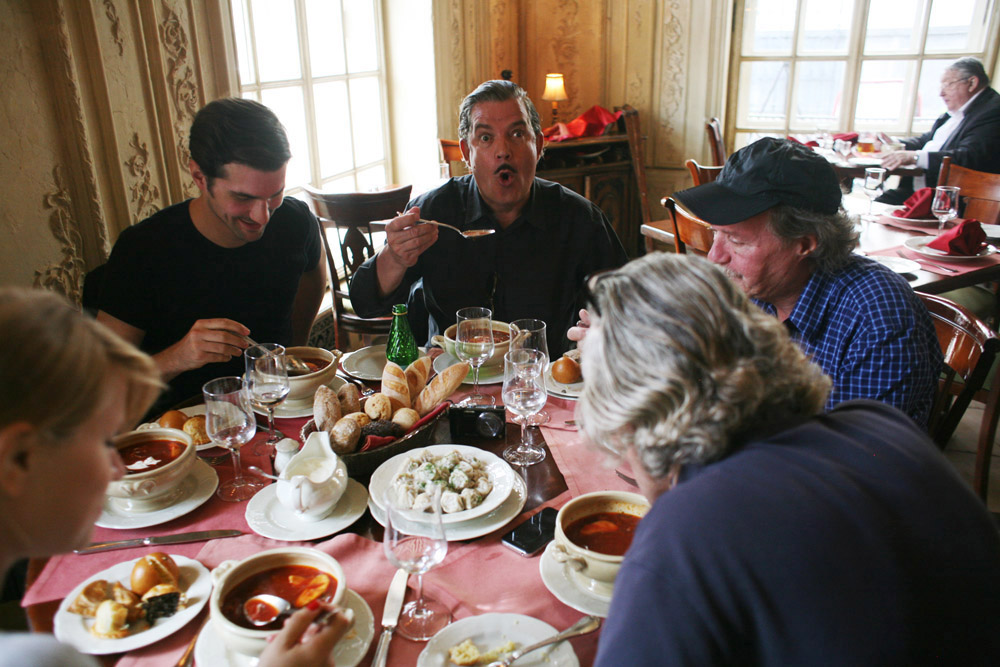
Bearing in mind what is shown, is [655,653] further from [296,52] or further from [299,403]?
[296,52]

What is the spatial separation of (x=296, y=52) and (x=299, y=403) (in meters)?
2.66

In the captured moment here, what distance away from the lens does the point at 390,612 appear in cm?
102

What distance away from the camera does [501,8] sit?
517 cm

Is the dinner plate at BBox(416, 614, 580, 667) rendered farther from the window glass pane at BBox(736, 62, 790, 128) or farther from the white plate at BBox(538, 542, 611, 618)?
the window glass pane at BBox(736, 62, 790, 128)

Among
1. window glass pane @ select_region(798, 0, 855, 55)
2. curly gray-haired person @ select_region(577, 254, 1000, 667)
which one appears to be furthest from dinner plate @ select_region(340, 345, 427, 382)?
window glass pane @ select_region(798, 0, 855, 55)

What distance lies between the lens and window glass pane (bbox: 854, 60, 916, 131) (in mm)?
5180

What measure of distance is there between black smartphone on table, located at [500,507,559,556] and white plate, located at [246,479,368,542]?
0.95ft

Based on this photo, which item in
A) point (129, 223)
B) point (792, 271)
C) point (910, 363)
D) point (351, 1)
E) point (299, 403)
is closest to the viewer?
point (910, 363)

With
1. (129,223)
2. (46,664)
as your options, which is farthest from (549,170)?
(46,664)

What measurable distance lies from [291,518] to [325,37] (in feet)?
11.1

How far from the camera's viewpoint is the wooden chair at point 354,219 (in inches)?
120

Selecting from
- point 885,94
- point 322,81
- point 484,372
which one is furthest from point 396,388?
point 885,94

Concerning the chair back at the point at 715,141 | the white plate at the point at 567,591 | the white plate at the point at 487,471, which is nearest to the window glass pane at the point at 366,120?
the chair back at the point at 715,141

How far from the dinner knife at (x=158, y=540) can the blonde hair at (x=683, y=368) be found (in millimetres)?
718
